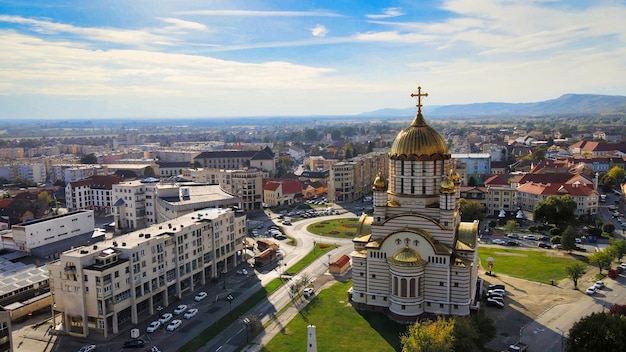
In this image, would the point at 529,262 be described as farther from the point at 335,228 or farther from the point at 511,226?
the point at 335,228

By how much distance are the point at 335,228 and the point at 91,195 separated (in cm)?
5910

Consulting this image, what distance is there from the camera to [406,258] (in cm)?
4828

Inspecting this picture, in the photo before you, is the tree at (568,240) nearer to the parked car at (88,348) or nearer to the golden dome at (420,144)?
the golden dome at (420,144)

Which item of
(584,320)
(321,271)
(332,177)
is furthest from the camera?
(332,177)

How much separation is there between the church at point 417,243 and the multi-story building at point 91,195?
248 feet

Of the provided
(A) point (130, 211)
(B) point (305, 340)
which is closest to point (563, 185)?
(B) point (305, 340)

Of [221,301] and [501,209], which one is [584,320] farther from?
[501,209]

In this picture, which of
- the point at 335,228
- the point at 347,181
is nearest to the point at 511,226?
the point at 335,228

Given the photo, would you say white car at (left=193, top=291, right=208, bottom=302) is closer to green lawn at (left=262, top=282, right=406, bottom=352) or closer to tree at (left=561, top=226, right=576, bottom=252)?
green lawn at (left=262, top=282, right=406, bottom=352)

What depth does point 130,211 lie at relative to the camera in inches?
3492

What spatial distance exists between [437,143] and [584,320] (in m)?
22.0

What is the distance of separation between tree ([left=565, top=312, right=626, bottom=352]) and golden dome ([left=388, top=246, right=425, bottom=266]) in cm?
1498

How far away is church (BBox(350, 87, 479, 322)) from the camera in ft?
161

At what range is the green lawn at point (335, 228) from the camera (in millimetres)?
85312
